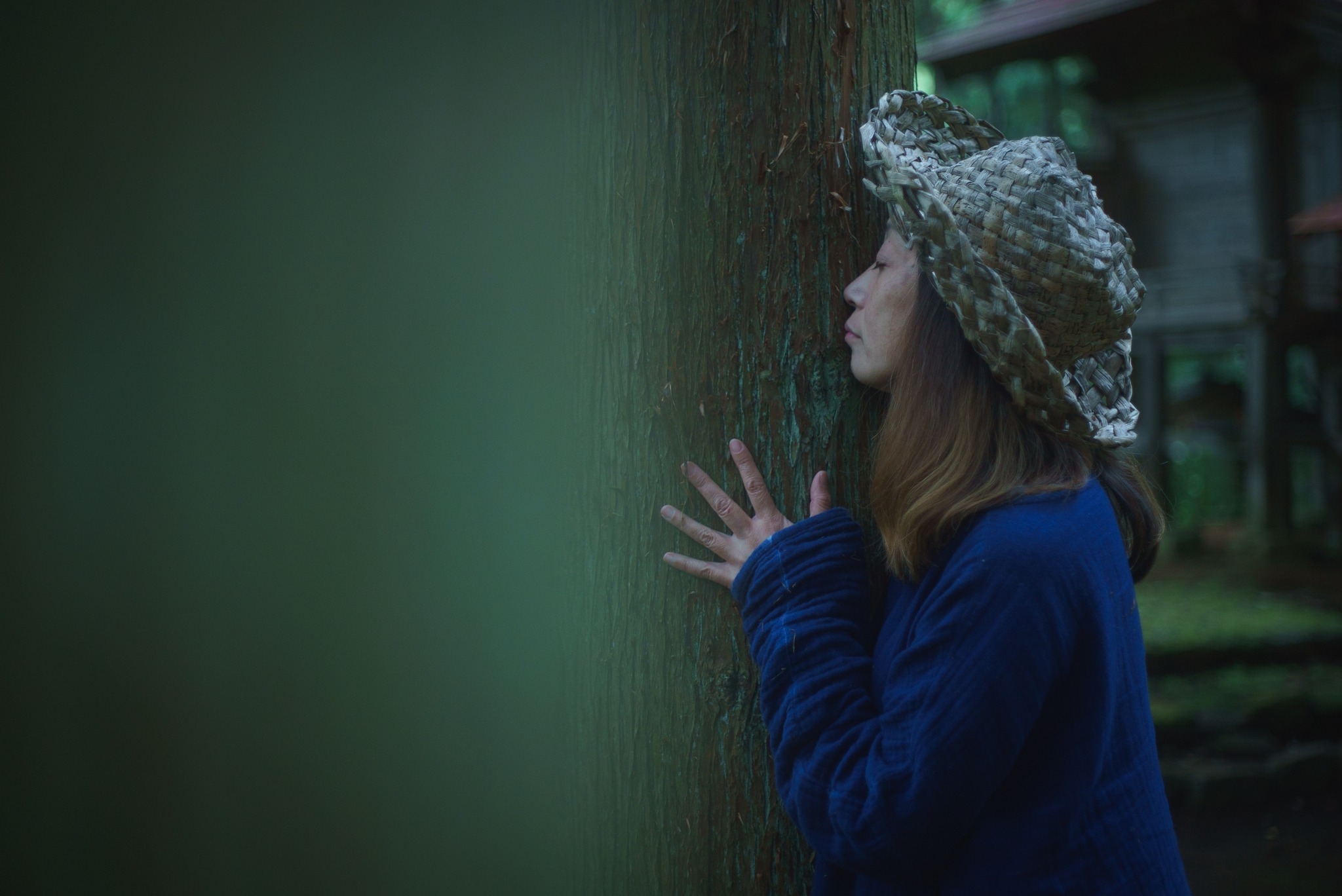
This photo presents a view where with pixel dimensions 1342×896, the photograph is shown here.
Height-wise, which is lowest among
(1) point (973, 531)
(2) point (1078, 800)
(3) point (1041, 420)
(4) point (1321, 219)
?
(2) point (1078, 800)

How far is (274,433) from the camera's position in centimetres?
177

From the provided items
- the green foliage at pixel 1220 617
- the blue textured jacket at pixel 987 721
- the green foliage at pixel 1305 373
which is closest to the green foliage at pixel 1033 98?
the green foliage at pixel 1305 373

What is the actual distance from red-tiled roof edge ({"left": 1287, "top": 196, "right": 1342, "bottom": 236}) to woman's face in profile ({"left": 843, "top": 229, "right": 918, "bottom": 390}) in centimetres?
831

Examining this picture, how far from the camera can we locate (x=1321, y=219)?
26.3ft

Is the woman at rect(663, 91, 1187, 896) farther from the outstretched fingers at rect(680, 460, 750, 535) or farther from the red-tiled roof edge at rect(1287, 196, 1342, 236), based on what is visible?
the red-tiled roof edge at rect(1287, 196, 1342, 236)

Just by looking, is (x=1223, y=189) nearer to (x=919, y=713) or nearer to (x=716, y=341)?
(x=716, y=341)

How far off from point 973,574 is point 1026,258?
47 cm

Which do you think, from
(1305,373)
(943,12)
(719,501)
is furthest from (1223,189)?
(943,12)

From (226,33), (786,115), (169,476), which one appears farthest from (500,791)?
(226,33)

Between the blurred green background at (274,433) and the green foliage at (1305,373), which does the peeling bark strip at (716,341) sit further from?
the green foliage at (1305,373)

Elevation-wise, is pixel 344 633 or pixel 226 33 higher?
pixel 226 33

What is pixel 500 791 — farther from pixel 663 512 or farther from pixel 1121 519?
pixel 1121 519

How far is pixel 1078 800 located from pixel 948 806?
21cm

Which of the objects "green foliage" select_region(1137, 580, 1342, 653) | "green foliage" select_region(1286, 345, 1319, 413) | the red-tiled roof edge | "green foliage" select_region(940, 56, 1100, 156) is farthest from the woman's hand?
"green foliage" select_region(1286, 345, 1319, 413)
